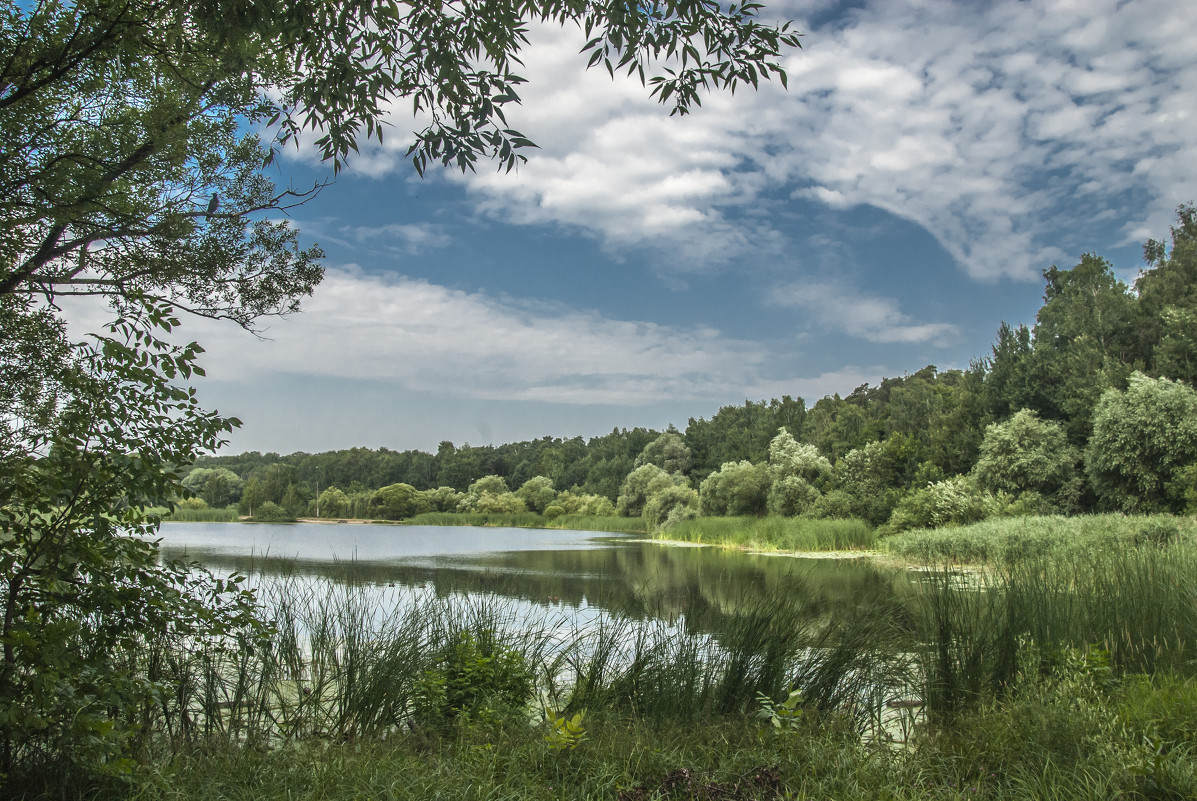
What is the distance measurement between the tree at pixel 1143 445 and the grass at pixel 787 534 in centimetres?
660

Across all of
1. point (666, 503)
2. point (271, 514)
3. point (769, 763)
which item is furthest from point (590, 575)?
point (271, 514)

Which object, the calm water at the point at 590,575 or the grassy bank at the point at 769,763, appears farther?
the calm water at the point at 590,575

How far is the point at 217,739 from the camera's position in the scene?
149 inches

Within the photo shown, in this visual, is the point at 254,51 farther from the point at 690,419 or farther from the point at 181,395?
the point at 690,419

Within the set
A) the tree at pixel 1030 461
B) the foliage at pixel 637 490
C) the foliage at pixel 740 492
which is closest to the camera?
the tree at pixel 1030 461

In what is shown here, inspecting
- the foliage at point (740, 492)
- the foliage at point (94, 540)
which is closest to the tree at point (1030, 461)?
the foliage at point (740, 492)

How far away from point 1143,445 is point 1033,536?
662 cm

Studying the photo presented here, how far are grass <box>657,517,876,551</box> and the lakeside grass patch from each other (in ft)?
9.95

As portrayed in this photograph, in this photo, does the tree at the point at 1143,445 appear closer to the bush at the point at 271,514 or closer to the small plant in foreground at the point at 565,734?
the small plant in foreground at the point at 565,734

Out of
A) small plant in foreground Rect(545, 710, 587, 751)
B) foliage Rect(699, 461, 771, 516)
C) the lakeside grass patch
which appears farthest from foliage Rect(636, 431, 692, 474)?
small plant in foreground Rect(545, 710, 587, 751)

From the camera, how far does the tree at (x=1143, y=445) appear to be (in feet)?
56.6

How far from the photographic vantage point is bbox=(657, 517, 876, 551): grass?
22.3 meters

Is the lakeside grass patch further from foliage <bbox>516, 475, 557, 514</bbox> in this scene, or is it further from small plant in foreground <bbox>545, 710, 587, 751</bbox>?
foliage <bbox>516, 475, 557, 514</bbox>

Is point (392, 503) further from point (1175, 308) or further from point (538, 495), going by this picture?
point (1175, 308)
